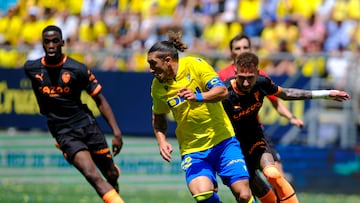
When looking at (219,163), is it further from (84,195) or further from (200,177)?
(84,195)

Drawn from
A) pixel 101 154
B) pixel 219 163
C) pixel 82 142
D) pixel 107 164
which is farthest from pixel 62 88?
pixel 219 163

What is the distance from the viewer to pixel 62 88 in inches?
435

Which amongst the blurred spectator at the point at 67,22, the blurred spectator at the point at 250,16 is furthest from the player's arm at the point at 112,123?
the blurred spectator at the point at 67,22

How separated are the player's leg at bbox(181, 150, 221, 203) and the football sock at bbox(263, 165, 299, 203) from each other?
975 millimetres

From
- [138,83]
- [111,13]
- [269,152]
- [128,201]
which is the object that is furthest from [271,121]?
[269,152]

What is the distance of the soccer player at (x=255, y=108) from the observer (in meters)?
9.71

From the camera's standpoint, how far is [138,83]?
693 inches

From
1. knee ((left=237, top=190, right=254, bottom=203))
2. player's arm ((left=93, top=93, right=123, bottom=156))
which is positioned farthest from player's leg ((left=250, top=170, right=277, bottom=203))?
player's arm ((left=93, top=93, right=123, bottom=156))

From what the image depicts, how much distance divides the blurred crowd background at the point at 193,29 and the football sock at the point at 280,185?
659 cm

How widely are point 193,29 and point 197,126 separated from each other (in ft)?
32.0

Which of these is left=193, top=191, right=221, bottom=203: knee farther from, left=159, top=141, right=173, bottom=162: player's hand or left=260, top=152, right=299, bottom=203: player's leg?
left=260, top=152, right=299, bottom=203: player's leg

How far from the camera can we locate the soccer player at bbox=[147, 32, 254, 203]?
912cm

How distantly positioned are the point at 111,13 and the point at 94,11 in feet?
1.47

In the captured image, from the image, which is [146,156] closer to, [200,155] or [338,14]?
[338,14]
